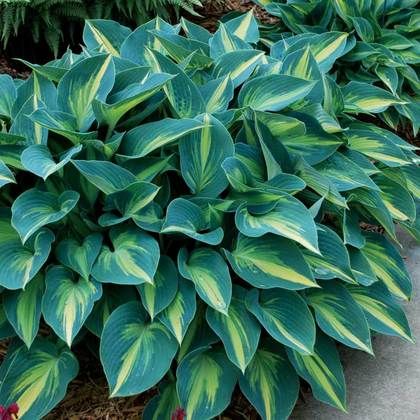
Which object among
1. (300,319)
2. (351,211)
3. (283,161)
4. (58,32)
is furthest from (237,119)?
(58,32)

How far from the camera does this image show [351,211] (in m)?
2.65

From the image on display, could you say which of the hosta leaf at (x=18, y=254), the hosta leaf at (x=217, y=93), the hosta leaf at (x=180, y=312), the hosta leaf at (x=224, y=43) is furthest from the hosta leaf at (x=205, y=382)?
the hosta leaf at (x=224, y=43)

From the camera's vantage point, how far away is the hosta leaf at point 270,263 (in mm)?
2123

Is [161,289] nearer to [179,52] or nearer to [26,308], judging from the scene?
[26,308]

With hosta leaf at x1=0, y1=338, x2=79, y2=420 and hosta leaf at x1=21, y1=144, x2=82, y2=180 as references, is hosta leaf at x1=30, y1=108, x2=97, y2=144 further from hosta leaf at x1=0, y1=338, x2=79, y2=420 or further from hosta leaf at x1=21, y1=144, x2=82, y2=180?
hosta leaf at x1=0, y1=338, x2=79, y2=420

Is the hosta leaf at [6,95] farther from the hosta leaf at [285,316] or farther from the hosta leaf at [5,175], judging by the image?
the hosta leaf at [285,316]

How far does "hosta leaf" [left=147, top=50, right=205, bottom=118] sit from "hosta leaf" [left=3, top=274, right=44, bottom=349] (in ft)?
2.35

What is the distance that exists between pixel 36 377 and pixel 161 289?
0.45 meters

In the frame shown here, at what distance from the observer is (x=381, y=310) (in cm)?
248

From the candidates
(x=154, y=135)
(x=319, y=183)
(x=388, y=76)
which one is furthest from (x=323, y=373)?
(x=388, y=76)

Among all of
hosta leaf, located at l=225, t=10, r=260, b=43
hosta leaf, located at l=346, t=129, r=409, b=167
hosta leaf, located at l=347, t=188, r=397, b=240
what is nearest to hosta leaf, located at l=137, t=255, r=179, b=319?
hosta leaf, located at l=347, t=188, r=397, b=240

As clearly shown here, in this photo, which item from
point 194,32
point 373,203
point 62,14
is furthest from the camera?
point 62,14

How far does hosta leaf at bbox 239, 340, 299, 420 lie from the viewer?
2.17m

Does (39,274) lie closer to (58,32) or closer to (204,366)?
(204,366)
